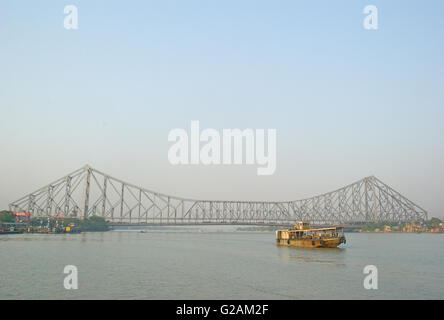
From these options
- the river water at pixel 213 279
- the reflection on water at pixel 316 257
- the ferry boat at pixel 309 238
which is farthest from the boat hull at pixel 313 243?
the river water at pixel 213 279

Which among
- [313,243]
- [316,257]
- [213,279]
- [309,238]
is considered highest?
[213,279]

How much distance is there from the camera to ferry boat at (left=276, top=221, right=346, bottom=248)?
202 ft

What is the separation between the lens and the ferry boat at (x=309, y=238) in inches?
2421

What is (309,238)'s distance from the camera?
6612 centimetres

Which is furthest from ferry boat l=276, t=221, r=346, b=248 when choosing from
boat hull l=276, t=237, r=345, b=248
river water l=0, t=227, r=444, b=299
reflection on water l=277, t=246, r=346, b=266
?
river water l=0, t=227, r=444, b=299

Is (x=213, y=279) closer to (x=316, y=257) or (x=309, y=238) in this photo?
(x=316, y=257)

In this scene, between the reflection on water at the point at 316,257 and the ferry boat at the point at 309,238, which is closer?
the reflection on water at the point at 316,257

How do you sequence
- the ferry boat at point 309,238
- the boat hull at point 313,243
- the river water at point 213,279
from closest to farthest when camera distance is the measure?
the river water at point 213,279 → the boat hull at point 313,243 → the ferry boat at point 309,238

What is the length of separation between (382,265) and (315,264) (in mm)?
6398

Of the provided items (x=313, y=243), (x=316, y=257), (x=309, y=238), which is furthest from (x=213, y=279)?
(x=309, y=238)

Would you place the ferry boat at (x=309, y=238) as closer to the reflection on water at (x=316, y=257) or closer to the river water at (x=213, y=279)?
the reflection on water at (x=316, y=257)

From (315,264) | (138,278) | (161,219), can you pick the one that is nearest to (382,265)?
(315,264)
